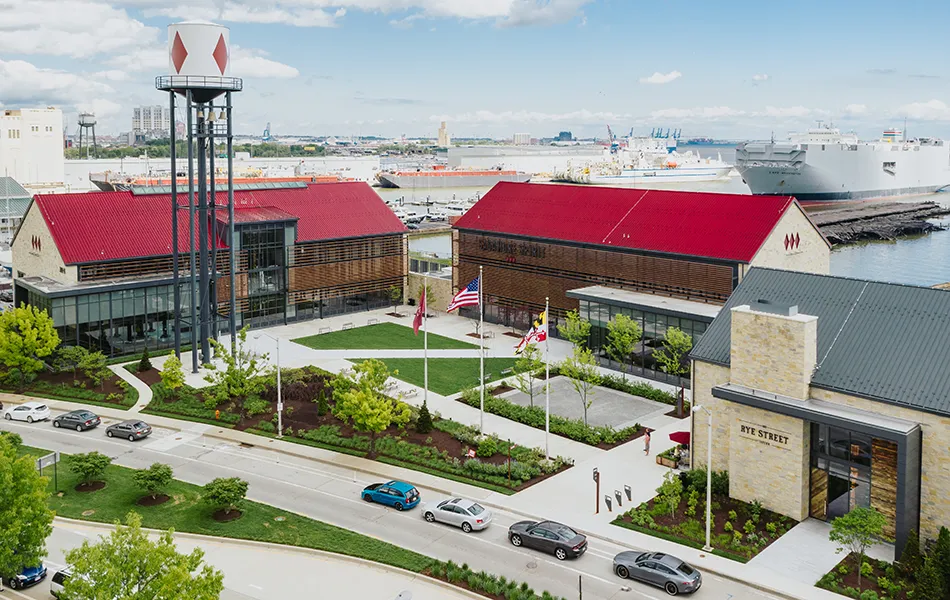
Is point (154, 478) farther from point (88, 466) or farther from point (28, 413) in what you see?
point (28, 413)

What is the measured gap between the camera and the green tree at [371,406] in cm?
4181

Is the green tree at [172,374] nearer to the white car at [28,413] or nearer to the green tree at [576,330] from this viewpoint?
the white car at [28,413]

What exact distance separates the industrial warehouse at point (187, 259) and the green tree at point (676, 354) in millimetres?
30852

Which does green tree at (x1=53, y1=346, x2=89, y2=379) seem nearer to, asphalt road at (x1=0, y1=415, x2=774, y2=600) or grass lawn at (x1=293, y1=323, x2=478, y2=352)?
asphalt road at (x1=0, y1=415, x2=774, y2=600)

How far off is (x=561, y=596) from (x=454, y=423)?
61.8 ft

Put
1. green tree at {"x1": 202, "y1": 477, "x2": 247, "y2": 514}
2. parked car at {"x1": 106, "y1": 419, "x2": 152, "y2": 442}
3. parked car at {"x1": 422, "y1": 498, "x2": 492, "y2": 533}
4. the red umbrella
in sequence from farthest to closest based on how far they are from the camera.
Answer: parked car at {"x1": 106, "y1": 419, "x2": 152, "y2": 442} < the red umbrella < green tree at {"x1": 202, "y1": 477, "x2": 247, "y2": 514} < parked car at {"x1": 422, "y1": 498, "x2": 492, "y2": 533}

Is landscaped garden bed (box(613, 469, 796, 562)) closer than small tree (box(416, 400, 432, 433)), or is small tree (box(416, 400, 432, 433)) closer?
landscaped garden bed (box(613, 469, 796, 562))

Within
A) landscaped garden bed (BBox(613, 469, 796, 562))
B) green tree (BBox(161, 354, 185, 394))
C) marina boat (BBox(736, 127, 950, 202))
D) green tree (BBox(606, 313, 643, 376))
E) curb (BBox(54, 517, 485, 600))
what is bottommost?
curb (BBox(54, 517, 485, 600))

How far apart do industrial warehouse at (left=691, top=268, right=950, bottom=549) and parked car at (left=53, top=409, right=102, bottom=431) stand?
33.1m

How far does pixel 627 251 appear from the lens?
63188 millimetres

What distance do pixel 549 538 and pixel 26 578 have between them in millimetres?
18584

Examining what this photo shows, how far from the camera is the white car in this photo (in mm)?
48000

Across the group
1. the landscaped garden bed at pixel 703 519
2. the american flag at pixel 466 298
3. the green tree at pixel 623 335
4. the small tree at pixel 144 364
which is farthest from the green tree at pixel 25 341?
the landscaped garden bed at pixel 703 519

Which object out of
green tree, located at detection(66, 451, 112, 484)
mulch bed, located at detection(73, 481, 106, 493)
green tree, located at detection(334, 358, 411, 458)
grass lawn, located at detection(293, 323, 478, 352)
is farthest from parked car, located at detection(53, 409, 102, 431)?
grass lawn, located at detection(293, 323, 478, 352)
